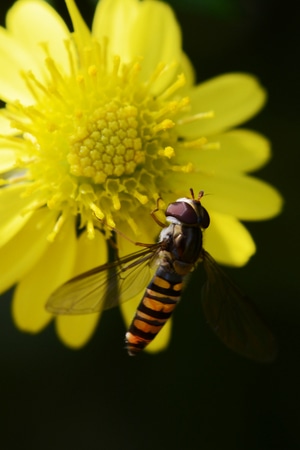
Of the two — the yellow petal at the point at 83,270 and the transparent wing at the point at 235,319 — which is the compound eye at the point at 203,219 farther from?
the yellow petal at the point at 83,270

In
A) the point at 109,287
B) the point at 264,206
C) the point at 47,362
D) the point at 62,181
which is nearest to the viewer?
the point at 109,287

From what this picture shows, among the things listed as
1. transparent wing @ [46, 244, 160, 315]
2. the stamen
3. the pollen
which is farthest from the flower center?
transparent wing @ [46, 244, 160, 315]

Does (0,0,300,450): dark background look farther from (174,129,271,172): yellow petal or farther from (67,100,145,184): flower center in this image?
(67,100,145,184): flower center

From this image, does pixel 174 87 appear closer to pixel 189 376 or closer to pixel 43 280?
pixel 43 280

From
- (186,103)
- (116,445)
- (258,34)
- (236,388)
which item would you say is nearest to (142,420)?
(116,445)

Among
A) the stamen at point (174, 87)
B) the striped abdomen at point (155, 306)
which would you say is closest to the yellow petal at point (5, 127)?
the stamen at point (174, 87)

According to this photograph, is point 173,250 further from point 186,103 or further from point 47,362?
point 47,362

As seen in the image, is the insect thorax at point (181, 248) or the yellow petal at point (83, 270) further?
the yellow petal at point (83, 270)

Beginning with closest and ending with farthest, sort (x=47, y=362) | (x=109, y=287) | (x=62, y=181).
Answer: (x=109, y=287) → (x=62, y=181) → (x=47, y=362)
